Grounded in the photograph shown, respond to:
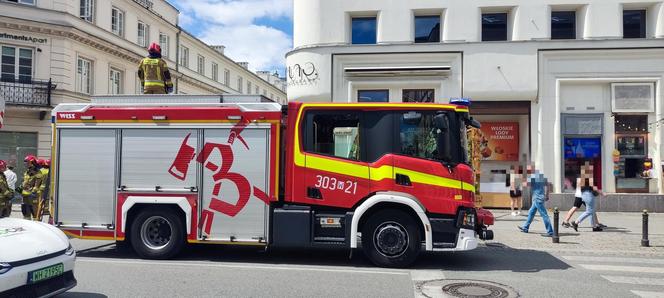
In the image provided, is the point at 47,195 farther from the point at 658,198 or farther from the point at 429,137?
the point at 658,198

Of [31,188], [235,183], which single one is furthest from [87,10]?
[235,183]

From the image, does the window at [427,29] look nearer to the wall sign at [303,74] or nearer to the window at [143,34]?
the wall sign at [303,74]

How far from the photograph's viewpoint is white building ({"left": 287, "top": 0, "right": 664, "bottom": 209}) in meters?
17.5

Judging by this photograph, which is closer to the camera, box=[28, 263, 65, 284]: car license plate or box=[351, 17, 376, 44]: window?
box=[28, 263, 65, 284]: car license plate

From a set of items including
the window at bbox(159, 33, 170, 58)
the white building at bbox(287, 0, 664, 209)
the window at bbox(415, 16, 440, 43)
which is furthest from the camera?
the window at bbox(159, 33, 170, 58)

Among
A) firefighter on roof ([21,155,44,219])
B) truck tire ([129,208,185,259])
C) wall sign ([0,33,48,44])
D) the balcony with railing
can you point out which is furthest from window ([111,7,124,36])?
truck tire ([129,208,185,259])

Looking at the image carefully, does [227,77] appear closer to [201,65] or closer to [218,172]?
[201,65]

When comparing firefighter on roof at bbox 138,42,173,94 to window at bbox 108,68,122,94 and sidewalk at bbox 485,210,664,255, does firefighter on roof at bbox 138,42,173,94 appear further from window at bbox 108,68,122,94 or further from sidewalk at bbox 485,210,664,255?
window at bbox 108,68,122,94

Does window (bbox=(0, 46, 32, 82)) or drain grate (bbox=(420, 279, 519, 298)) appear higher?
window (bbox=(0, 46, 32, 82))

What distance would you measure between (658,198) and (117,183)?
55.2ft

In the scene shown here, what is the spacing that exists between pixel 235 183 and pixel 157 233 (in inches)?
63.3

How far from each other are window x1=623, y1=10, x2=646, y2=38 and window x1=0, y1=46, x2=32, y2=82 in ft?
79.7

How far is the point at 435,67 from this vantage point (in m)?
18.3

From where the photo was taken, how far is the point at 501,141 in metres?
18.5
